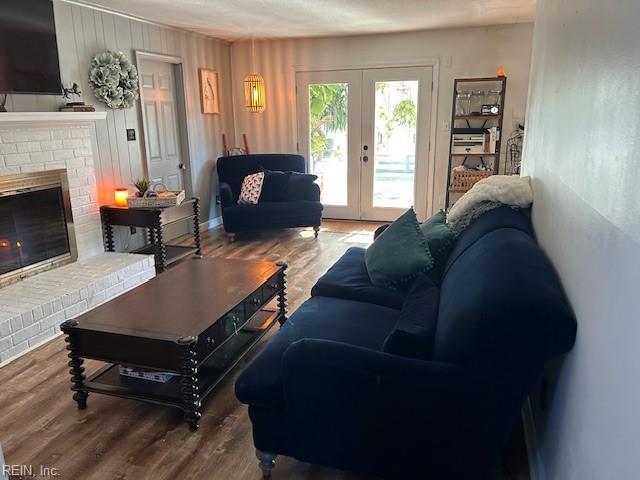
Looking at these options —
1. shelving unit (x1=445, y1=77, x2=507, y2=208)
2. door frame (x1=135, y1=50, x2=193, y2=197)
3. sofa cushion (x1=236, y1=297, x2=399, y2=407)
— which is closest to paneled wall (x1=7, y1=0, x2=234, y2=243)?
door frame (x1=135, y1=50, x2=193, y2=197)

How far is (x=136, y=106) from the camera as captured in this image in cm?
464

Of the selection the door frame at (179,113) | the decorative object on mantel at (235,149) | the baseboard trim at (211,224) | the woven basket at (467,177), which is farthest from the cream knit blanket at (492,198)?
the decorative object on mantel at (235,149)

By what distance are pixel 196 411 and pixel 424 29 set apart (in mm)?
4860

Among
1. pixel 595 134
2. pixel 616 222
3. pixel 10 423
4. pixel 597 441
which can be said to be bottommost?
pixel 10 423

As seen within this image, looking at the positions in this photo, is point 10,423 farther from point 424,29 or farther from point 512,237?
point 424,29

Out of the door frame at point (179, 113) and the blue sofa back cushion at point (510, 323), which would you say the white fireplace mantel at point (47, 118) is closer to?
the door frame at point (179, 113)

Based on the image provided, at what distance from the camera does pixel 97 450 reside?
202 cm

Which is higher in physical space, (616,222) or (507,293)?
(616,222)

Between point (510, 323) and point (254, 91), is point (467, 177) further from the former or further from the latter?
point (510, 323)

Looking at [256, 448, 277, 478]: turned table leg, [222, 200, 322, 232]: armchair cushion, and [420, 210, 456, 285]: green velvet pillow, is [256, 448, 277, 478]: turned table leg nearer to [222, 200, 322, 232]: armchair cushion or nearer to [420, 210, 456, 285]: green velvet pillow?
[420, 210, 456, 285]: green velvet pillow

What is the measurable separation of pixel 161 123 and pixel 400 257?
3.63 meters

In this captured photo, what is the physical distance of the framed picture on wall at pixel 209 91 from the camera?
18.5 feet

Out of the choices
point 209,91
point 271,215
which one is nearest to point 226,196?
point 271,215

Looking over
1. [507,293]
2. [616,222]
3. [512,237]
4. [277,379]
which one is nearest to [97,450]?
[277,379]
